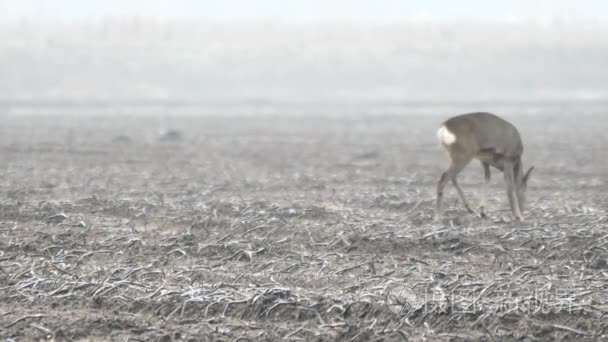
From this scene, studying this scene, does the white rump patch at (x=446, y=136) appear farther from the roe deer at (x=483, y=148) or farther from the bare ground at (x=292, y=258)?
the bare ground at (x=292, y=258)

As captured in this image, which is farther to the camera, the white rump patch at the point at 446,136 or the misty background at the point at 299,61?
the misty background at the point at 299,61

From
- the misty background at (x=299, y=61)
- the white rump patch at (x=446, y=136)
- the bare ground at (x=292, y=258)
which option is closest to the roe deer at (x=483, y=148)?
the white rump patch at (x=446, y=136)

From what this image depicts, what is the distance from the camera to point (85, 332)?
7.63 m

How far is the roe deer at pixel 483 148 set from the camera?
12672 mm

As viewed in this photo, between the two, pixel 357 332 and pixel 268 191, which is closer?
pixel 357 332

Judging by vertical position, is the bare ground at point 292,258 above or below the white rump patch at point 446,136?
below

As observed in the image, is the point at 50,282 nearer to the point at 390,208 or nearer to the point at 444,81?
the point at 390,208

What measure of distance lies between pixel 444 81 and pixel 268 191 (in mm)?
44774

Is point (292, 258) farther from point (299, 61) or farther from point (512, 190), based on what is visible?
point (299, 61)

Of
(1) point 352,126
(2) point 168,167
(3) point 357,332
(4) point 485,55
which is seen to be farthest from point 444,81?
(3) point 357,332

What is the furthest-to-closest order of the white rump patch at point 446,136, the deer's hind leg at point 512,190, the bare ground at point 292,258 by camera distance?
the white rump patch at point 446,136 < the deer's hind leg at point 512,190 < the bare ground at point 292,258

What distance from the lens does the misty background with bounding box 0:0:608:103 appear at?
5603 centimetres

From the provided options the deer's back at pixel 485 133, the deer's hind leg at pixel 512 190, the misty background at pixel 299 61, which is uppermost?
the deer's back at pixel 485 133

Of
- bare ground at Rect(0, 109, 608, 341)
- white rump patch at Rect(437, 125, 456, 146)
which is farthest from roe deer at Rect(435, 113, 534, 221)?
bare ground at Rect(0, 109, 608, 341)
